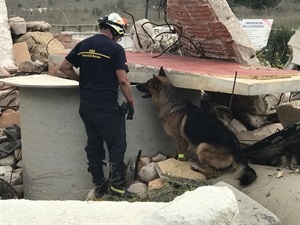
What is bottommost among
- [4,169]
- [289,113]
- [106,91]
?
[4,169]

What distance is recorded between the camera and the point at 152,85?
21.5 feet

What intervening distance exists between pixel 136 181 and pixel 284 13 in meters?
35.5

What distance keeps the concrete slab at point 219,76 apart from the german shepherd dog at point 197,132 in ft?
0.73

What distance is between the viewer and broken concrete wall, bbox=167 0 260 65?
7234 mm

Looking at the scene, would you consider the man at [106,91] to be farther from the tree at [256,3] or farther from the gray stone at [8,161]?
the tree at [256,3]

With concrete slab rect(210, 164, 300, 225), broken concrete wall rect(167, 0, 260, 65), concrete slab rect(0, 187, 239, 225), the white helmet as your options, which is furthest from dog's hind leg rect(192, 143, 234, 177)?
concrete slab rect(0, 187, 239, 225)

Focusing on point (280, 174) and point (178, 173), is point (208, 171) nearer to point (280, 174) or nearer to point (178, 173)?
point (178, 173)

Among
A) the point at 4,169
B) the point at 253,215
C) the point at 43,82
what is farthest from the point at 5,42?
the point at 253,215

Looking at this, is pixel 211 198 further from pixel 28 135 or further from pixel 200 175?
pixel 28 135

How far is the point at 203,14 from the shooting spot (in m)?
7.38

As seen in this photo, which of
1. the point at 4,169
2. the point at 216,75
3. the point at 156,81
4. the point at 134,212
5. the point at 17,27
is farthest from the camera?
the point at 17,27

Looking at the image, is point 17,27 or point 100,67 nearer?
point 100,67

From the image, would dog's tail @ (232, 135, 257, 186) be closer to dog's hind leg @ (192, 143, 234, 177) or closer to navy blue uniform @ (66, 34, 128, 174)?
dog's hind leg @ (192, 143, 234, 177)

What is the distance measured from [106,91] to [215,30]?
→ 7.16ft
